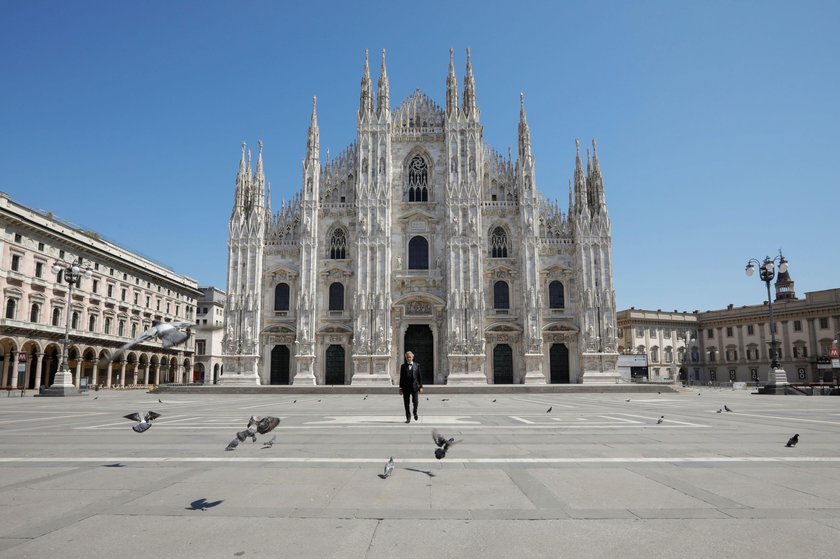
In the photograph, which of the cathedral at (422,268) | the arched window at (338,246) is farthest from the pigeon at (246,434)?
the arched window at (338,246)

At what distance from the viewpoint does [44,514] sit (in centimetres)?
469

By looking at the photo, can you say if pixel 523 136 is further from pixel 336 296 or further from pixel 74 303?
pixel 74 303

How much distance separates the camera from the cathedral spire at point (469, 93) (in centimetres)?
4222

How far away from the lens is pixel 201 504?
4984 millimetres

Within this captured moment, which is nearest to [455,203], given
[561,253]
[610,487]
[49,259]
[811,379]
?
[561,253]

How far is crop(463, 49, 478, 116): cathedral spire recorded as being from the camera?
42219 millimetres

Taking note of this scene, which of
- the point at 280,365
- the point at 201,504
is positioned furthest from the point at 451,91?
the point at 201,504

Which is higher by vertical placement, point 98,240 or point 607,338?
point 98,240

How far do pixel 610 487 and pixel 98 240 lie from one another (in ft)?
184

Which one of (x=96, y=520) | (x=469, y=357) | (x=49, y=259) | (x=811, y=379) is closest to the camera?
(x=96, y=520)

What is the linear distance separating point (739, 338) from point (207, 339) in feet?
232

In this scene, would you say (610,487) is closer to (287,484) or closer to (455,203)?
(287,484)

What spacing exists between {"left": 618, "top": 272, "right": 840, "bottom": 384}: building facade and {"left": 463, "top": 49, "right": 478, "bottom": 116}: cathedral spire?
44399mm

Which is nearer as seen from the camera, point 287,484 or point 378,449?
point 287,484
